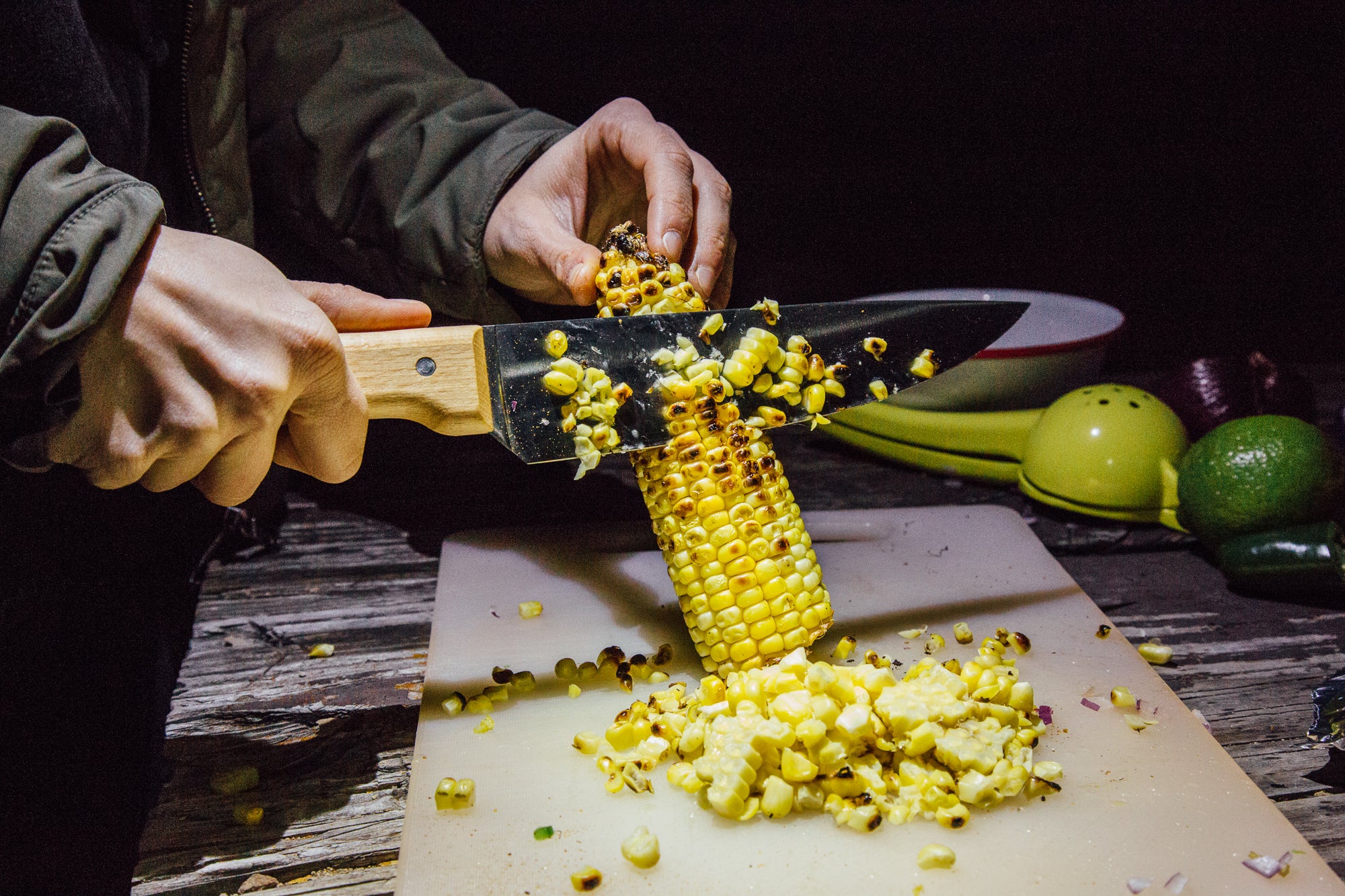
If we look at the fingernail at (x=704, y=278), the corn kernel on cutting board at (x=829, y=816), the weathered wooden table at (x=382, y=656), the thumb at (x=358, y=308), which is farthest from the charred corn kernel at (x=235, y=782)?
the fingernail at (x=704, y=278)

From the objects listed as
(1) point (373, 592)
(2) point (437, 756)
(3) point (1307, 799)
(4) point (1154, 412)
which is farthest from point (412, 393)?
(4) point (1154, 412)

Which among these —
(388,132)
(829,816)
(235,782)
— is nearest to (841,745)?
(829,816)

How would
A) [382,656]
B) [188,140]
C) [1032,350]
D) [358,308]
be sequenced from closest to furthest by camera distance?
[358,308], [382,656], [188,140], [1032,350]

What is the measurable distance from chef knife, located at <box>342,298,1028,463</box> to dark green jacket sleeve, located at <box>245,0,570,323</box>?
1.49 ft

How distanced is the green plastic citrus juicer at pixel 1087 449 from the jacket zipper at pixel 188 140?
1.17 meters

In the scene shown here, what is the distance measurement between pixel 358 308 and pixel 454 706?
416 millimetres

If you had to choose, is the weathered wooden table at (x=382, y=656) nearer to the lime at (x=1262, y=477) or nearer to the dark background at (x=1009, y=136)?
the lime at (x=1262, y=477)

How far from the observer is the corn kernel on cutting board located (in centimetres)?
77

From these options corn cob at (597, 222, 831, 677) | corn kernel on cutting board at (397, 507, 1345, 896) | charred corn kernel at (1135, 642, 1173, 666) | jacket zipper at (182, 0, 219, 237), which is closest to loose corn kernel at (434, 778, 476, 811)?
corn kernel on cutting board at (397, 507, 1345, 896)

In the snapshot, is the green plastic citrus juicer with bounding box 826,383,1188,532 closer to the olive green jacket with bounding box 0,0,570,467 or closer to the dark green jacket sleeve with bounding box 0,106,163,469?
the olive green jacket with bounding box 0,0,570,467

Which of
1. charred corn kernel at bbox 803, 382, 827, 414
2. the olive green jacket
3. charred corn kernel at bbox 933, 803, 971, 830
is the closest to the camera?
charred corn kernel at bbox 933, 803, 971, 830

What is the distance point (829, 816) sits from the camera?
0.82 m

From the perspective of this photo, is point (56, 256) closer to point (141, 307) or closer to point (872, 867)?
point (141, 307)

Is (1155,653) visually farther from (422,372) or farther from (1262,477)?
(422,372)
